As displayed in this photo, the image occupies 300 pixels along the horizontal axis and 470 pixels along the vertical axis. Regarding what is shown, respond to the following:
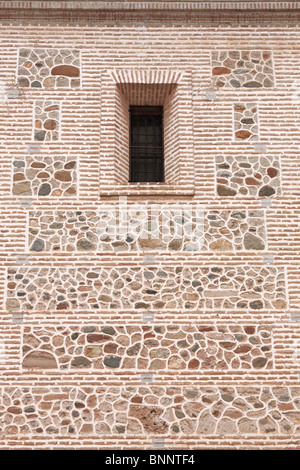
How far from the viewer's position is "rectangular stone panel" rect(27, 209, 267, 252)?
6.18 meters

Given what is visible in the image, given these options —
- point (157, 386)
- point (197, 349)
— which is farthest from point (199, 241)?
point (157, 386)

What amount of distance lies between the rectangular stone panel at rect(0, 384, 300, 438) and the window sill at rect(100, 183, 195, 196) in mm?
2199

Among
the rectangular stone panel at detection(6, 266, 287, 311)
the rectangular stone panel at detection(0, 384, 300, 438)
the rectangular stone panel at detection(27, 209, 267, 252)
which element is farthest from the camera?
the rectangular stone panel at detection(27, 209, 267, 252)

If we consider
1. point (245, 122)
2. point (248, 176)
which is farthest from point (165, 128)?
point (248, 176)

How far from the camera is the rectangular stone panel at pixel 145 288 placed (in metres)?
6.00

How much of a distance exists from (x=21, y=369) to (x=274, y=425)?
110 inches

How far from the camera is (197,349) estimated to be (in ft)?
19.2

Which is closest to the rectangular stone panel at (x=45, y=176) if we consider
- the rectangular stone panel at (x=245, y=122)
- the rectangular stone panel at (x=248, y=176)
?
the rectangular stone panel at (x=248, y=176)

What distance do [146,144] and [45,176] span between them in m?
1.40

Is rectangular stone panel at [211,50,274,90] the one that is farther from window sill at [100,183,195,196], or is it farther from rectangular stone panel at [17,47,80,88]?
rectangular stone panel at [17,47,80,88]

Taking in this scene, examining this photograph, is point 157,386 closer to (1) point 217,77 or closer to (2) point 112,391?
(2) point 112,391

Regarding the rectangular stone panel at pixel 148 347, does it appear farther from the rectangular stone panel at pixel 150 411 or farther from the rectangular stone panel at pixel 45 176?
the rectangular stone panel at pixel 45 176

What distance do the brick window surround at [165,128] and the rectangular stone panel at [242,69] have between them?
1.32 feet

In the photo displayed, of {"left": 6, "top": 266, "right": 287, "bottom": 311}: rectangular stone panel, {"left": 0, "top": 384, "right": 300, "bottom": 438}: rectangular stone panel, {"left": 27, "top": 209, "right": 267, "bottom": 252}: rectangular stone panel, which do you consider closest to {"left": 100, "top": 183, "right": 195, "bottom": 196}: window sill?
{"left": 27, "top": 209, "right": 267, "bottom": 252}: rectangular stone panel
